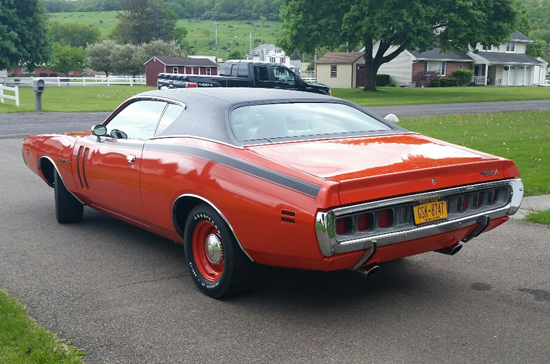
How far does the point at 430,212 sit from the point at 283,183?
100cm

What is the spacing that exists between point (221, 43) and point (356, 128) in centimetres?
16743

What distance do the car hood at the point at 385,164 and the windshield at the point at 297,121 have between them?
0.24m

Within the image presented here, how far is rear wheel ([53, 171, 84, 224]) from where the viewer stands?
6586 mm

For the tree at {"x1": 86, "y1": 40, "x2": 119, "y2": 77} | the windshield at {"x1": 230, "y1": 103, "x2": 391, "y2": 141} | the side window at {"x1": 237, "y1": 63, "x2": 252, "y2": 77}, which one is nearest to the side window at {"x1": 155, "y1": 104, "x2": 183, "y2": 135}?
the windshield at {"x1": 230, "y1": 103, "x2": 391, "y2": 141}

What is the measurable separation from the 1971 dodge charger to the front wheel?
10 millimetres

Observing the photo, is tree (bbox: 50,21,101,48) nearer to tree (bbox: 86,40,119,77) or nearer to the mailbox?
tree (bbox: 86,40,119,77)

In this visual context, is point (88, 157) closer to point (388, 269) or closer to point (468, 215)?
point (388, 269)

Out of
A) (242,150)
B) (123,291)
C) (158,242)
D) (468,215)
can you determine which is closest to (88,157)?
(158,242)

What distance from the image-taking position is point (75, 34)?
145375mm

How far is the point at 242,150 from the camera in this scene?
4.46 m

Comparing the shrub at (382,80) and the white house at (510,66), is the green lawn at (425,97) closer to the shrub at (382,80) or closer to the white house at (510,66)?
the shrub at (382,80)

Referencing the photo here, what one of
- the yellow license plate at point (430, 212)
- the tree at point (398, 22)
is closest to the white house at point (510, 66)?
the tree at point (398, 22)

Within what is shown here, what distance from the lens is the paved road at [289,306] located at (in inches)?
145

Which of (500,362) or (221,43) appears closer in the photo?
(500,362)
